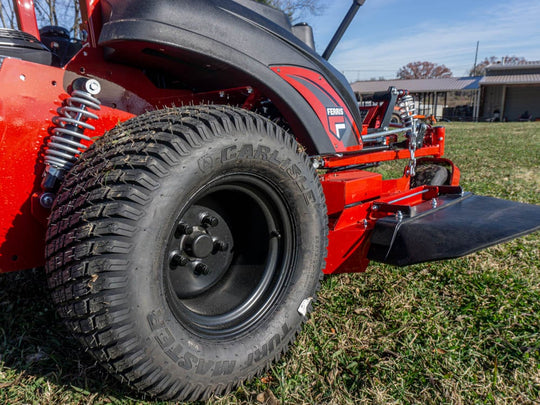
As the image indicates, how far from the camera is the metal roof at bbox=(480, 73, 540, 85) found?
31.0 metres

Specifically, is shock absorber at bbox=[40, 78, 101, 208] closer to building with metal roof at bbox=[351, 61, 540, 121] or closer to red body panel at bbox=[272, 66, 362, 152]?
red body panel at bbox=[272, 66, 362, 152]

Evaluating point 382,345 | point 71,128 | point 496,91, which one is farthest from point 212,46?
point 496,91

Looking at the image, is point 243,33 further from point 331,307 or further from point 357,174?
point 331,307

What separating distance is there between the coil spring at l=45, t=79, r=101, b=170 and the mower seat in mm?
405

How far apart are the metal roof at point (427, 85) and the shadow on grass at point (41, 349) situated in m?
31.7

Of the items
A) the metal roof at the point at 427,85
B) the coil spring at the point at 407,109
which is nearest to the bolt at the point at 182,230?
the coil spring at the point at 407,109

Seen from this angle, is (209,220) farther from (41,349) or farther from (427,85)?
(427,85)

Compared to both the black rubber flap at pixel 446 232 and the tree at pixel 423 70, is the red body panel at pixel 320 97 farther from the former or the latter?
the tree at pixel 423 70

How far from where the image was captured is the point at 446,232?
2250 millimetres

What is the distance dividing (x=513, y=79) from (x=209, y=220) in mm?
36467

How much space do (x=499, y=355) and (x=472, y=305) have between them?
19.0 inches

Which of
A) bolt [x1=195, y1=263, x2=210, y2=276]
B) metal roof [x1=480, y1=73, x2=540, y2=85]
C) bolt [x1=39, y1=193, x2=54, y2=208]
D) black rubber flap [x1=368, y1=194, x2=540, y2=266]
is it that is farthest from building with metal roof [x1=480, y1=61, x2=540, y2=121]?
bolt [x1=39, y1=193, x2=54, y2=208]

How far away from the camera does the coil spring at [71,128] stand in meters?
1.72

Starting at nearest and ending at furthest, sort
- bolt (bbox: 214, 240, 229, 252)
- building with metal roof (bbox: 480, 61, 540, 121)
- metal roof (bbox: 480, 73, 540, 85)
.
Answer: bolt (bbox: 214, 240, 229, 252), metal roof (bbox: 480, 73, 540, 85), building with metal roof (bbox: 480, 61, 540, 121)
